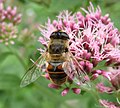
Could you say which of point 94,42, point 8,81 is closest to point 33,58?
point 8,81

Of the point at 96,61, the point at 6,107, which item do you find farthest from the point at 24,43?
the point at 96,61

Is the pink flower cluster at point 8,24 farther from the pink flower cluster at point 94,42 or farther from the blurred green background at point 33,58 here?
the pink flower cluster at point 94,42

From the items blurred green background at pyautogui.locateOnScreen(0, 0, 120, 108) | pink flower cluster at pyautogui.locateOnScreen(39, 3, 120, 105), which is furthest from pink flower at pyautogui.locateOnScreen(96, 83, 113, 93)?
blurred green background at pyautogui.locateOnScreen(0, 0, 120, 108)

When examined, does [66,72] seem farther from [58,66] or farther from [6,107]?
[6,107]

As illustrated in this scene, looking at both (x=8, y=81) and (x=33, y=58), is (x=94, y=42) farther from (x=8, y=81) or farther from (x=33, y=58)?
(x=8, y=81)

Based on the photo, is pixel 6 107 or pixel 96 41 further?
pixel 6 107

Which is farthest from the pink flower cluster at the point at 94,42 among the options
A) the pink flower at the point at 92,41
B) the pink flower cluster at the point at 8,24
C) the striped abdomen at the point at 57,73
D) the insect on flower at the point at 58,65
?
the pink flower cluster at the point at 8,24

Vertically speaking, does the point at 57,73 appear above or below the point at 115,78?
above

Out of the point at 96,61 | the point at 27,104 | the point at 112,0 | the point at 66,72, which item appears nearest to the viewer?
the point at 66,72
